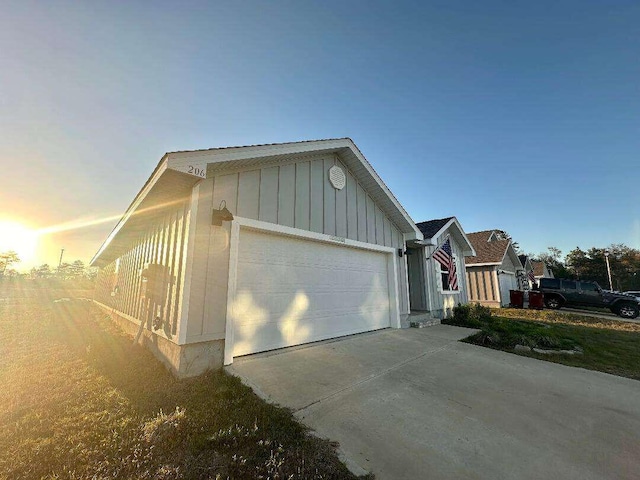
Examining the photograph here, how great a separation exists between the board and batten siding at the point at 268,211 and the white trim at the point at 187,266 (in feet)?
0.17

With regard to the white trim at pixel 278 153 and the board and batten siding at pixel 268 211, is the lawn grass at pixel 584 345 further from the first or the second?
the white trim at pixel 278 153

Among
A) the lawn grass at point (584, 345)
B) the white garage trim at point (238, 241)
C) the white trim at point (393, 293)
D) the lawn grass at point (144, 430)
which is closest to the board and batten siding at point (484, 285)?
the lawn grass at point (584, 345)

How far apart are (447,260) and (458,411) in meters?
8.61

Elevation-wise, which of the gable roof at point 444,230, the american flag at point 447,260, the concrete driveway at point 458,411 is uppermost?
the gable roof at point 444,230

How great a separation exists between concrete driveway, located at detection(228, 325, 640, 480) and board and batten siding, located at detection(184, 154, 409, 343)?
1221mm

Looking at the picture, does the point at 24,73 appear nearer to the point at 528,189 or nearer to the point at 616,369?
the point at 616,369

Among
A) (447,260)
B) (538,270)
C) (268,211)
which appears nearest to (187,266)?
(268,211)

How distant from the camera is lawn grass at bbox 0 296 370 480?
2.02 m

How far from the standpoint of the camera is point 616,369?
15.9ft

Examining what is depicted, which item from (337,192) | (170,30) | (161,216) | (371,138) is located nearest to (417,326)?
(337,192)

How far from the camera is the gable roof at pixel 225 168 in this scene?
3.91 meters

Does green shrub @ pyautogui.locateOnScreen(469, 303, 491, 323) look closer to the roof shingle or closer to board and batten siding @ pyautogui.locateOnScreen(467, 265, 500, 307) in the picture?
→ board and batten siding @ pyautogui.locateOnScreen(467, 265, 500, 307)

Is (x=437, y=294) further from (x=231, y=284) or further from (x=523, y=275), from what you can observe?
(x=523, y=275)

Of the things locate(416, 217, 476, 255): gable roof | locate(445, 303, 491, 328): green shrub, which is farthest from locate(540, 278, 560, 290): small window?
locate(445, 303, 491, 328): green shrub
